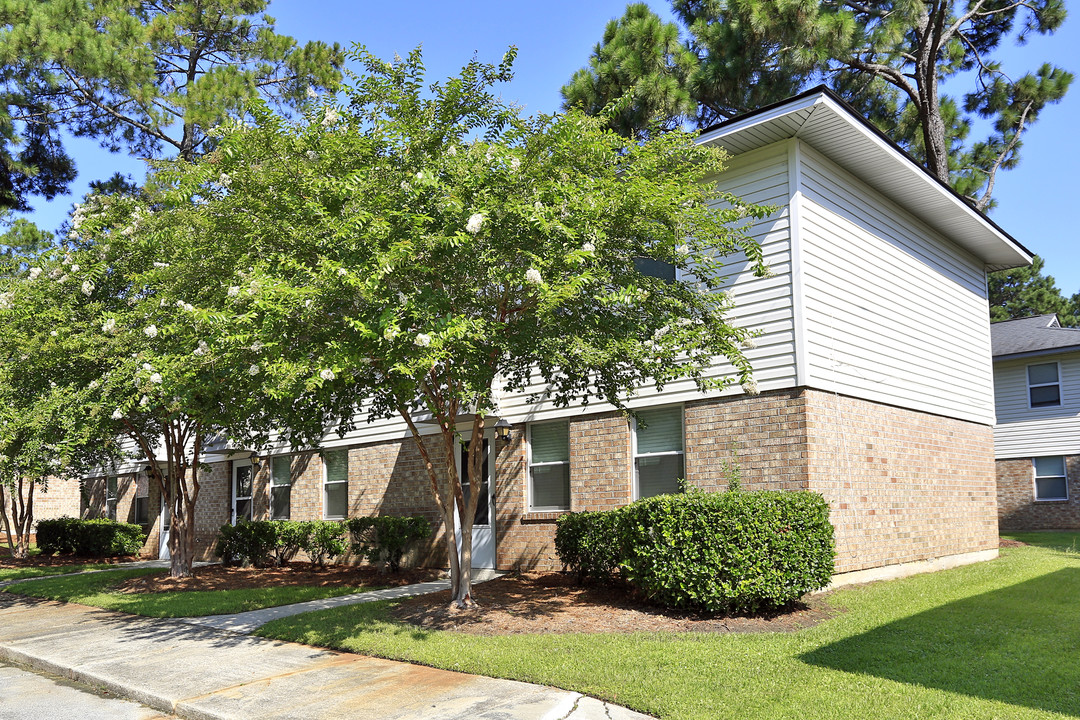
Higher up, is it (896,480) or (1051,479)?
(896,480)

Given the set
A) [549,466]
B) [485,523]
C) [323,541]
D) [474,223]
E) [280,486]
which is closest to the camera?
[474,223]

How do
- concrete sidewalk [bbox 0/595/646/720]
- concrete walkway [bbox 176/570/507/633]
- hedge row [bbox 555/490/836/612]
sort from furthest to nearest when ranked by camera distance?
concrete walkway [bbox 176/570/507/633], hedge row [bbox 555/490/836/612], concrete sidewalk [bbox 0/595/646/720]

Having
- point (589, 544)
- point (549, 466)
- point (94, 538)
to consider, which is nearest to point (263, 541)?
point (549, 466)

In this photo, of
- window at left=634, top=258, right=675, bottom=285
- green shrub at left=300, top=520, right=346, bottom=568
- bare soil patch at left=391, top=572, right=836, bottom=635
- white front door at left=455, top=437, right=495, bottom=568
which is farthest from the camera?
green shrub at left=300, top=520, right=346, bottom=568

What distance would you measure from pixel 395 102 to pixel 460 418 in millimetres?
5960

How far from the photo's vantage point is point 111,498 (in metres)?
24.8

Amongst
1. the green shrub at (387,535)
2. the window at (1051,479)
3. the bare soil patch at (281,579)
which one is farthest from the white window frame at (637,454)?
the window at (1051,479)

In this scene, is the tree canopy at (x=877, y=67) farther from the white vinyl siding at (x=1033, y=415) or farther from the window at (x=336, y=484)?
the window at (x=336, y=484)

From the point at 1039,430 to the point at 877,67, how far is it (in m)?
11.6

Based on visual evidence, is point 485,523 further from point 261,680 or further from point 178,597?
point 261,680

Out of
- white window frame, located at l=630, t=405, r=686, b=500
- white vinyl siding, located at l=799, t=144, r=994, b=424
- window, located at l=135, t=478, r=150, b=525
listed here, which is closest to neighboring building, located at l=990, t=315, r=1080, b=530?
white vinyl siding, located at l=799, t=144, r=994, b=424

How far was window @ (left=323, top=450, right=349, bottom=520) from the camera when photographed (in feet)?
54.7

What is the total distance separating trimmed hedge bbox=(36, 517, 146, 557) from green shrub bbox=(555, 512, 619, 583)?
14861mm

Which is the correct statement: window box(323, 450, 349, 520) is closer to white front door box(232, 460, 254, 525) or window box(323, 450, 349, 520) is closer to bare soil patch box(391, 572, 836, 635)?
white front door box(232, 460, 254, 525)
